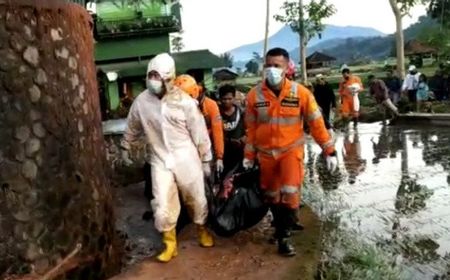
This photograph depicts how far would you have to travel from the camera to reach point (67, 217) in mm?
4758

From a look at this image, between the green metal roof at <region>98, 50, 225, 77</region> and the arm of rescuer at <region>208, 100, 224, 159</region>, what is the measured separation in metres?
21.6

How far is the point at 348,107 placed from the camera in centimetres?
1706

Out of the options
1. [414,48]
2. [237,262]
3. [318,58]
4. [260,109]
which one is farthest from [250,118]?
[318,58]

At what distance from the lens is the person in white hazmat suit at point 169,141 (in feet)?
17.1

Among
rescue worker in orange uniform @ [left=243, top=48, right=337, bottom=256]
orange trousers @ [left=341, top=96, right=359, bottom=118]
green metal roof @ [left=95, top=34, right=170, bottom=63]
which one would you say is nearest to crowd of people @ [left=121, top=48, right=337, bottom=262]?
rescue worker in orange uniform @ [left=243, top=48, right=337, bottom=256]

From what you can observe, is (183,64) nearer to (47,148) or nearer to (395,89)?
(395,89)

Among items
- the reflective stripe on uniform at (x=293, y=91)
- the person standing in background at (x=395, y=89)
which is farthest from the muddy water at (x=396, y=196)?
the person standing in background at (x=395, y=89)

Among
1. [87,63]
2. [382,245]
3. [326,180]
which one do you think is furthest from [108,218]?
[326,180]

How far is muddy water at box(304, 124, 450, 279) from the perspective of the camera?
6.05 m

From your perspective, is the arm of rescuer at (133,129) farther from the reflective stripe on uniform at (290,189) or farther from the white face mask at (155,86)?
the reflective stripe on uniform at (290,189)

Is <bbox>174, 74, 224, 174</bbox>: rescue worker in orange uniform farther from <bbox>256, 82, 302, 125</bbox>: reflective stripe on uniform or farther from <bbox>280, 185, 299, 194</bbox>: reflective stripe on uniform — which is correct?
<bbox>280, 185, 299, 194</bbox>: reflective stripe on uniform

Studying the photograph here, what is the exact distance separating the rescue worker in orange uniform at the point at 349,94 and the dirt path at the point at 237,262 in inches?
430

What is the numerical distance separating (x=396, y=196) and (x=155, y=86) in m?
4.15

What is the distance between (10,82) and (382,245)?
359 centimetres
